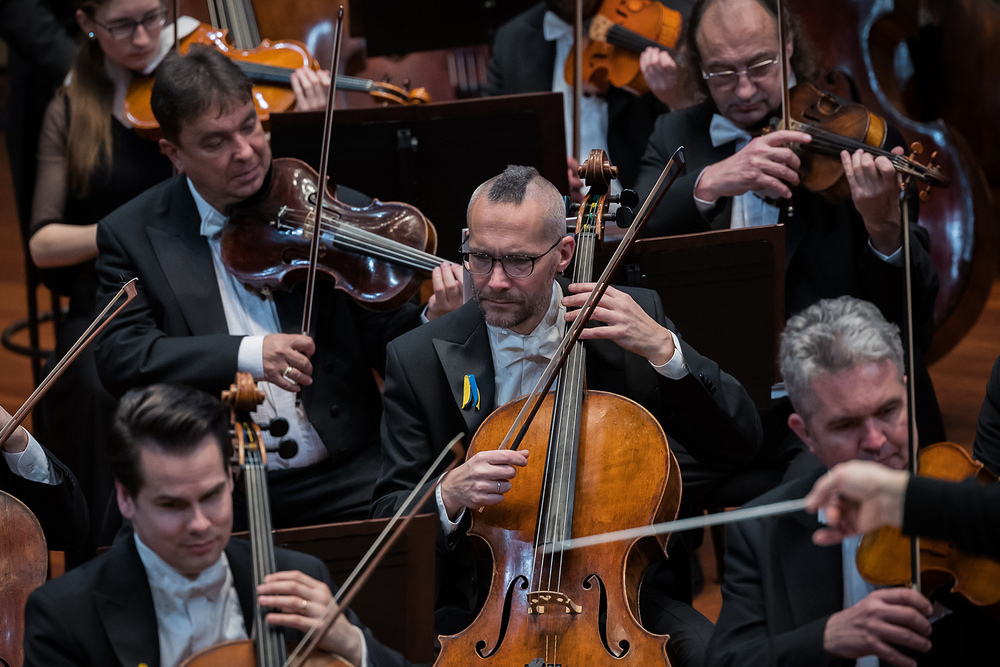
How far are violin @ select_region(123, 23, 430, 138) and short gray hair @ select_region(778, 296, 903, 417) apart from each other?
1.34 m

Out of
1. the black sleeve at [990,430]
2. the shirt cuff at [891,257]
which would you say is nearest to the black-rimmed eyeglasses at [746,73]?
the shirt cuff at [891,257]

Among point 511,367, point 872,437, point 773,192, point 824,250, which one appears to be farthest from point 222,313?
point 872,437

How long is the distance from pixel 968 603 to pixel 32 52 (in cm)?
270

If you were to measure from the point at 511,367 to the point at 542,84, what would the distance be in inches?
→ 48.6

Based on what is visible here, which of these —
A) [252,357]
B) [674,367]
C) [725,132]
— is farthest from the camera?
[725,132]

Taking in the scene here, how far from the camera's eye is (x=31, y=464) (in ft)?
6.35

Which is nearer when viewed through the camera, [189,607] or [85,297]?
[189,607]

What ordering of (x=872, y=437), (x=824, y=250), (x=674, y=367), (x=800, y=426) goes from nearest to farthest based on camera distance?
(x=872, y=437), (x=800, y=426), (x=674, y=367), (x=824, y=250)

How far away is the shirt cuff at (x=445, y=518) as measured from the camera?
185cm

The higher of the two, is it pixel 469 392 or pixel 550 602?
pixel 469 392

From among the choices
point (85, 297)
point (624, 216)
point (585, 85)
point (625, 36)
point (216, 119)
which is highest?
point (625, 36)

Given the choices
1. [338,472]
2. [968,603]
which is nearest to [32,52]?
[338,472]

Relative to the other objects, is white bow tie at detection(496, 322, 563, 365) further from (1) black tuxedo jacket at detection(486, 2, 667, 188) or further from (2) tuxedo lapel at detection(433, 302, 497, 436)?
(1) black tuxedo jacket at detection(486, 2, 667, 188)

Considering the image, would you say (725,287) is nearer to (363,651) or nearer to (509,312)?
(509,312)
